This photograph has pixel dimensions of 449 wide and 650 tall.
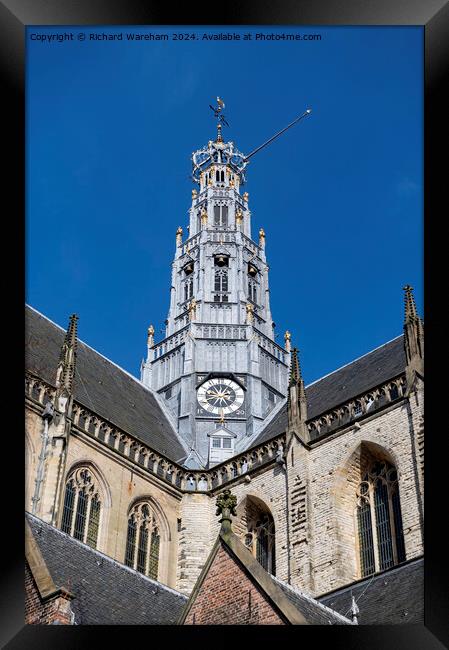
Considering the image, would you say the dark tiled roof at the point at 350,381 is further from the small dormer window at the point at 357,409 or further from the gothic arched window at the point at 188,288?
the gothic arched window at the point at 188,288

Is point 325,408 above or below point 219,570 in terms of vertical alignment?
above

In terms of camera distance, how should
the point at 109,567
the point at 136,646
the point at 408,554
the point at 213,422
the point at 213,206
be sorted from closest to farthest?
1. the point at 136,646
2. the point at 109,567
3. the point at 408,554
4. the point at 213,422
5. the point at 213,206

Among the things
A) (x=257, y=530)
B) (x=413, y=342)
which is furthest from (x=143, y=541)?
(x=413, y=342)

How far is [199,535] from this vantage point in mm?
30094

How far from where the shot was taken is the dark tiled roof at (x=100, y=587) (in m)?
17.0

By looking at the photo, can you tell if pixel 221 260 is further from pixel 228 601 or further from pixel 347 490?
pixel 228 601

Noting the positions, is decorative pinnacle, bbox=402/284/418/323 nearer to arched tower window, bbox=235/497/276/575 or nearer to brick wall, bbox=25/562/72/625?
arched tower window, bbox=235/497/276/575

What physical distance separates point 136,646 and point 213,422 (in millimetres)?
21559

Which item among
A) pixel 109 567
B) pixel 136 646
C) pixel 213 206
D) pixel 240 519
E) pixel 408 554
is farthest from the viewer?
pixel 213 206

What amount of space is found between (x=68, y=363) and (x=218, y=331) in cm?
1048
